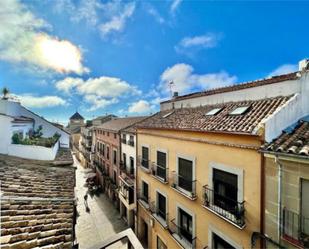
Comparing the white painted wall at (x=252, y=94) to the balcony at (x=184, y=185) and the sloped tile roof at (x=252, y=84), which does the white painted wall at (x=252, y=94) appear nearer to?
the sloped tile roof at (x=252, y=84)

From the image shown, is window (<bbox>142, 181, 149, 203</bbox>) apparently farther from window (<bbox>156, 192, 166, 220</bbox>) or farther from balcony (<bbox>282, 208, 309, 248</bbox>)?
balcony (<bbox>282, 208, 309, 248</bbox>)

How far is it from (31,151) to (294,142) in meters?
14.1

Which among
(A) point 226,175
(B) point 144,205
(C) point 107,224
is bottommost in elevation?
(C) point 107,224

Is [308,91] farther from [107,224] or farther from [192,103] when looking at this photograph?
[107,224]

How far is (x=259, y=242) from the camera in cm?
738

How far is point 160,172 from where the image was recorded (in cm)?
1437

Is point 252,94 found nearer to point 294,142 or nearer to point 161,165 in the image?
point 294,142

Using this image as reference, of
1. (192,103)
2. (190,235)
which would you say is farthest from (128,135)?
(190,235)

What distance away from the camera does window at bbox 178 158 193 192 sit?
1122 centimetres

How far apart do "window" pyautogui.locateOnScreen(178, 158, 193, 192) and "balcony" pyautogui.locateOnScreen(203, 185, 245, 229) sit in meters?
1.49

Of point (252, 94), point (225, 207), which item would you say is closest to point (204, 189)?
point (225, 207)

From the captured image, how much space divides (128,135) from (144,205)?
A: 7411mm

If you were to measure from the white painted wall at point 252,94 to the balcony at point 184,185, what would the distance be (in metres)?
4.91

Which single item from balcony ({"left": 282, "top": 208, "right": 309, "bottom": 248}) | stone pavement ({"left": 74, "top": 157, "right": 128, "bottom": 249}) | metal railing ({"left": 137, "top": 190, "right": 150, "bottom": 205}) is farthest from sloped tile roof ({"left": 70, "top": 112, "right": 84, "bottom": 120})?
balcony ({"left": 282, "top": 208, "right": 309, "bottom": 248})
